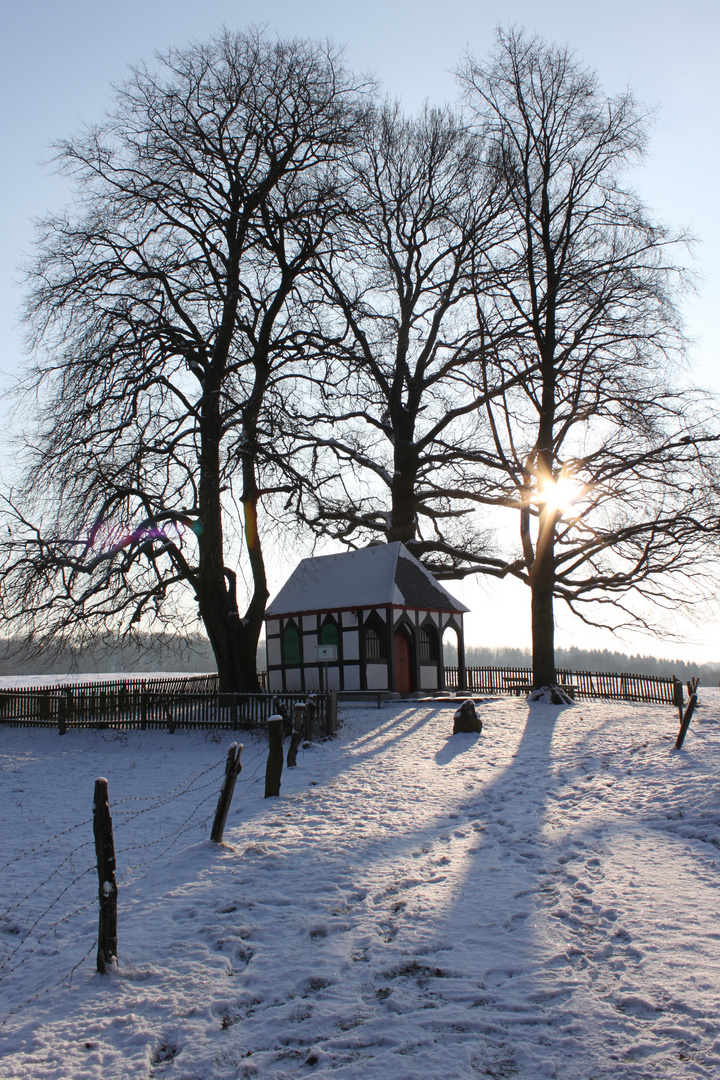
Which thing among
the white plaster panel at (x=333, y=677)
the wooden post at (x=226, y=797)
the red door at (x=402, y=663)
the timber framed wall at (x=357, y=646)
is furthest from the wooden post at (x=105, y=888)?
the red door at (x=402, y=663)

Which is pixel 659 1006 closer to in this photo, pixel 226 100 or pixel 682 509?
pixel 682 509

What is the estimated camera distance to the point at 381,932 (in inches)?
210

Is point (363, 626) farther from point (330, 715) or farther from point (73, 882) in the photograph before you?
point (73, 882)

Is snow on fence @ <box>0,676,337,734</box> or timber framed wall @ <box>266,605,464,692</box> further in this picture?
timber framed wall @ <box>266,605,464,692</box>

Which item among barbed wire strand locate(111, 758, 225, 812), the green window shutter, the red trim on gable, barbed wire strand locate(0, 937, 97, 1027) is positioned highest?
the red trim on gable

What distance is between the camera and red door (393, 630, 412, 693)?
2522 centimetres

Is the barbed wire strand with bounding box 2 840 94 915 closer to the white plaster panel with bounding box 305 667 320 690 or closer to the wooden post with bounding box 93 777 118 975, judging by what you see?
the wooden post with bounding box 93 777 118 975

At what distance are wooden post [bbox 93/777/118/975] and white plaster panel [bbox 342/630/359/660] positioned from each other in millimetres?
19162

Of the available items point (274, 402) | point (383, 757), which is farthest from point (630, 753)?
point (274, 402)

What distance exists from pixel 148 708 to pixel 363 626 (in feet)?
25.3

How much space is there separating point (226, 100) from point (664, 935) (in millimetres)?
21465

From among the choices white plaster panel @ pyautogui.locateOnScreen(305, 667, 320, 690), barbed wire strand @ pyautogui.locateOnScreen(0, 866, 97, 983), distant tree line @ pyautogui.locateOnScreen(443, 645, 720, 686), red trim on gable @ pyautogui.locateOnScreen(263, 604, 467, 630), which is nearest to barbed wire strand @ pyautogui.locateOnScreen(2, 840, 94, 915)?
barbed wire strand @ pyautogui.locateOnScreen(0, 866, 97, 983)

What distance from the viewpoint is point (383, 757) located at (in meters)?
13.2

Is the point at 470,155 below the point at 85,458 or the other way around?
the other way around
